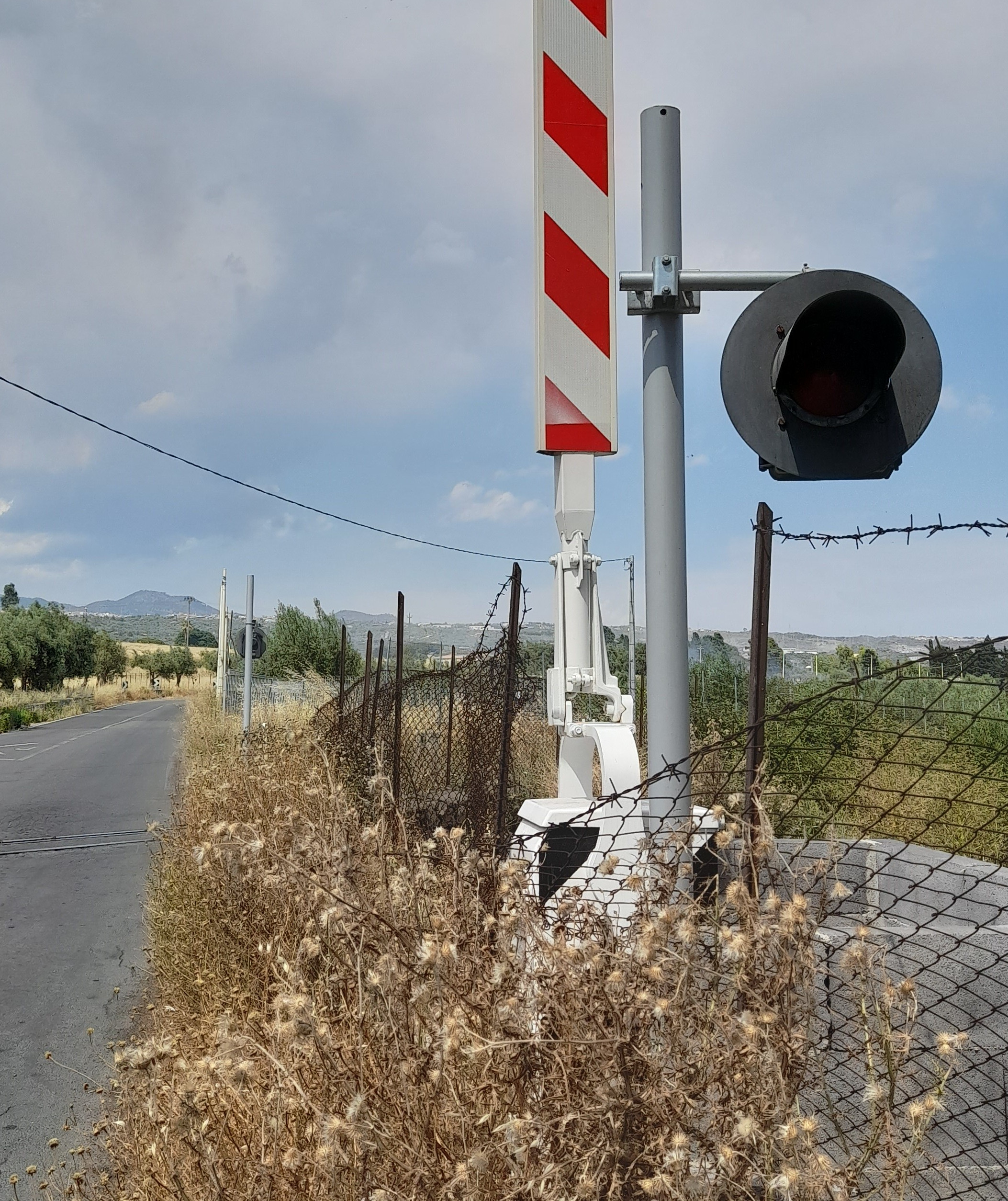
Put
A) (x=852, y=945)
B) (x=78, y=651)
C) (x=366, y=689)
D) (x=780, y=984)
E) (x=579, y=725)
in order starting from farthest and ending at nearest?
1. (x=78, y=651)
2. (x=366, y=689)
3. (x=579, y=725)
4. (x=852, y=945)
5. (x=780, y=984)

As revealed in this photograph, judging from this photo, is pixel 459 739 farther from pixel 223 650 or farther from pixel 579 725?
pixel 223 650

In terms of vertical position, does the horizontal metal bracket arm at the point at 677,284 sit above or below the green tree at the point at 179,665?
above

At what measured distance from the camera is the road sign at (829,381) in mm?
2736

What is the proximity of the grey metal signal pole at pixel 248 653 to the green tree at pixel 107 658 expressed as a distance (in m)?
72.0

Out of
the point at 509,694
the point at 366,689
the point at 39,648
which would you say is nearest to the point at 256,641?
the point at 366,689

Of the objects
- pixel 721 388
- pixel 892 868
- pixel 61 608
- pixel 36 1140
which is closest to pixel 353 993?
pixel 721 388

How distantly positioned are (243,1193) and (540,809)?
1.36 metres

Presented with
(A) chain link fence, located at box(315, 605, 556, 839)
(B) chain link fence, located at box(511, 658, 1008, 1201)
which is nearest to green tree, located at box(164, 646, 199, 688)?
(A) chain link fence, located at box(315, 605, 556, 839)

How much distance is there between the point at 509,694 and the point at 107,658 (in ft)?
286

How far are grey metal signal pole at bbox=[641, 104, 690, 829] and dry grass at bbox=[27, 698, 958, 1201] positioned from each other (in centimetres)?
49

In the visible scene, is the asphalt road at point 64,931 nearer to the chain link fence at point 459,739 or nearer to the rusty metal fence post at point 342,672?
the chain link fence at point 459,739

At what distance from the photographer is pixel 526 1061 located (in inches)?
80.4

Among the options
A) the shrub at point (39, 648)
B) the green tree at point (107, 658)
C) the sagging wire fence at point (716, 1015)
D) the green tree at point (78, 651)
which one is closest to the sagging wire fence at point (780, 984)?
the sagging wire fence at point (716, 1015)

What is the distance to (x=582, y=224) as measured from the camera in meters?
3.35
